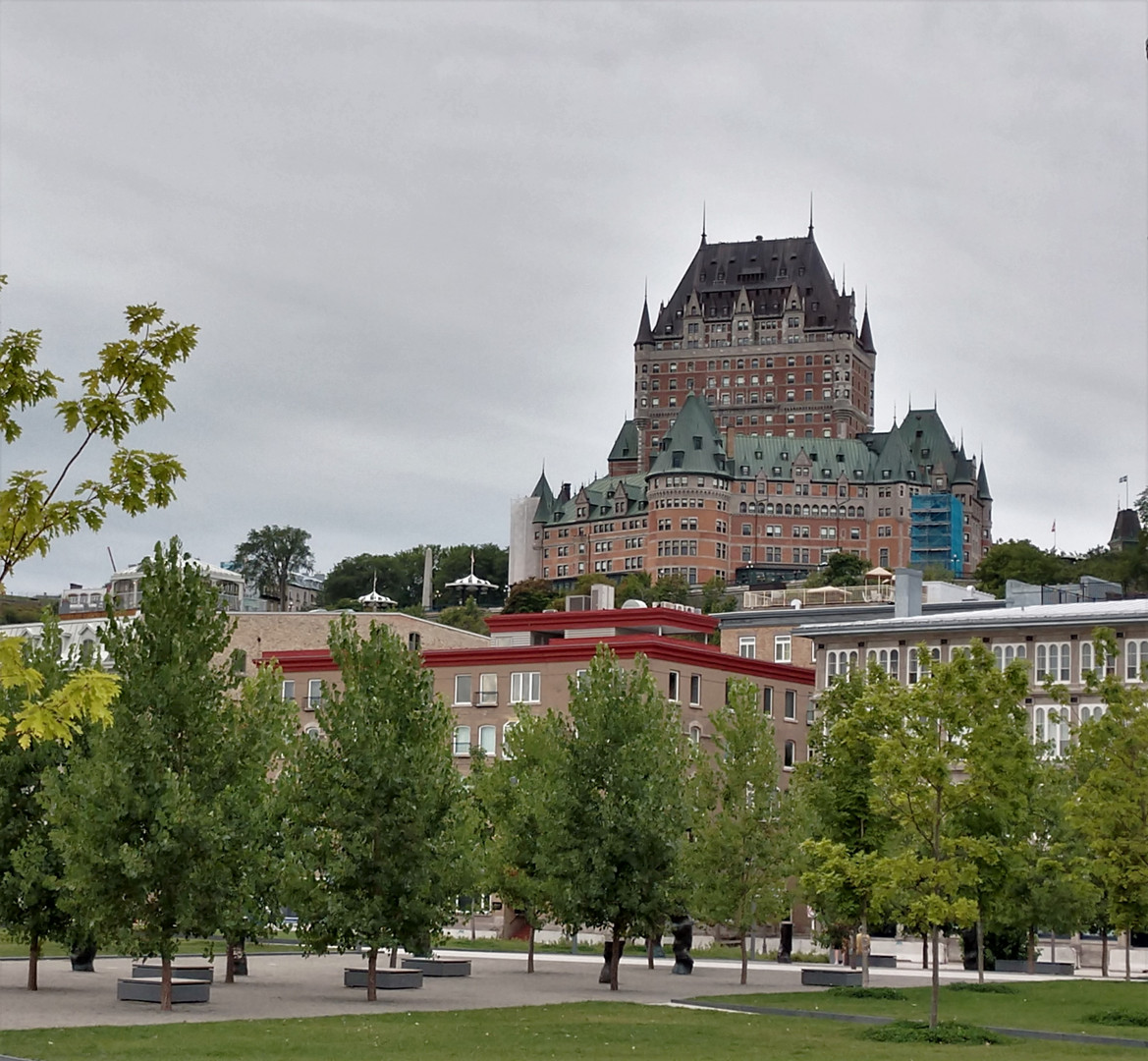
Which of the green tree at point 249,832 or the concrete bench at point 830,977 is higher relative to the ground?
the green tree at point 249,832

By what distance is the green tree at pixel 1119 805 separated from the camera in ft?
136

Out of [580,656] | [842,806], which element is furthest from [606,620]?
[842,806]

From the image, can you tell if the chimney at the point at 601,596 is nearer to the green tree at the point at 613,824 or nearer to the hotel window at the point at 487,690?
the hotel window at the point at 487,690

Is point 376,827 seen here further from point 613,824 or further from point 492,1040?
point 492,1040

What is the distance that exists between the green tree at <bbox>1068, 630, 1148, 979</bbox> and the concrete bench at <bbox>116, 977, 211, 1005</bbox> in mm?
20136

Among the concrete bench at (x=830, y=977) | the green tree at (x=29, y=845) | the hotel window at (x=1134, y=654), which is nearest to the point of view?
the green tree at (x=29, y=845)

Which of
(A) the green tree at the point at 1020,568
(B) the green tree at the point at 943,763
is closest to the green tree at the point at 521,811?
(B) the green tree at the point at 943,763

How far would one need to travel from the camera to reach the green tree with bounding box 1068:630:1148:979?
1635 inches

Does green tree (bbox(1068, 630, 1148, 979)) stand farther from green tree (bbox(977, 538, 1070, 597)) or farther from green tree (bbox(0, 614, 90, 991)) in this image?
green tree (bbox(977, 538, 1070, 597))

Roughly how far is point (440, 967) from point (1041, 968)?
25.2m

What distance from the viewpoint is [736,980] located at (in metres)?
55.7

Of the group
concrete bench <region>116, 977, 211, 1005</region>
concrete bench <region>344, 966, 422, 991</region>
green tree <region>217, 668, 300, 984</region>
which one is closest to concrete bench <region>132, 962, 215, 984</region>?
green tree <region>217, 668, 300, 984</region>

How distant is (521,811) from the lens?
57969 millimetres

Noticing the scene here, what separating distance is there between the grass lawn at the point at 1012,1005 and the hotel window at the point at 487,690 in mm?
43068
